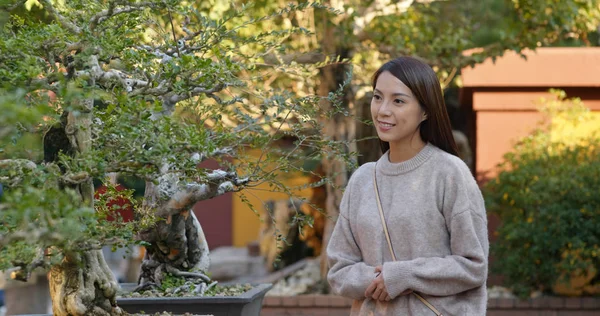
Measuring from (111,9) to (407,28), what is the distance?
6088 mm

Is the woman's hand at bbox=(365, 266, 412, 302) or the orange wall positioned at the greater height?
the orange wall

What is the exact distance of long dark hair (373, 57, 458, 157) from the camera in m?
3.26

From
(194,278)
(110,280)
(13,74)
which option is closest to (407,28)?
(194,278)

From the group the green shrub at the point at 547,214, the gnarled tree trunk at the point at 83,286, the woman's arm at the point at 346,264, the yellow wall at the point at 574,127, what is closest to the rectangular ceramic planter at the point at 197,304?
the gnarled tree trunk at the point at 83,286

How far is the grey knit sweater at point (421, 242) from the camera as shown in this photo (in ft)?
10.3

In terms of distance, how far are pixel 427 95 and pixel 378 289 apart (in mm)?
675

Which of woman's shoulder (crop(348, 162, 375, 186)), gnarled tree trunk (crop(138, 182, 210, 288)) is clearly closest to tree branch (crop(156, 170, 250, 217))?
gnarled tree trunk (crop(138, 182, 210, 288))

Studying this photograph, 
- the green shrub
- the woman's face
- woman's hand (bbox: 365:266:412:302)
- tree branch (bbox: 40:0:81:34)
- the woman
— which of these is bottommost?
the green shrub

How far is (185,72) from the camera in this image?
3.38 meters

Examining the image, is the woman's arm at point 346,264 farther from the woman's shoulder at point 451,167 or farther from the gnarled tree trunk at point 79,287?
the gnarled tree trunk at point 79,287

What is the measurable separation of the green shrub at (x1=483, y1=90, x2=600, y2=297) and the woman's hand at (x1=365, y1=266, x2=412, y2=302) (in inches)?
204

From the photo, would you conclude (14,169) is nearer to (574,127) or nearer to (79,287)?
(79,287)

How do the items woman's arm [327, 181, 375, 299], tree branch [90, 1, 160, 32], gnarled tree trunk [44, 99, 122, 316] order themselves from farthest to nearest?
1. gnarled tree trunk [44, 99, 122, 316]
2. tree branch [90, 1, 160, 32]
3. woman's arm [327, 181, 375, 299]

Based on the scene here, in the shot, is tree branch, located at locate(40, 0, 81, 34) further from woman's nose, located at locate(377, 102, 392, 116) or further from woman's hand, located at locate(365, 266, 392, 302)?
woman's hand, located at locate(365, 266, 392, 302)
